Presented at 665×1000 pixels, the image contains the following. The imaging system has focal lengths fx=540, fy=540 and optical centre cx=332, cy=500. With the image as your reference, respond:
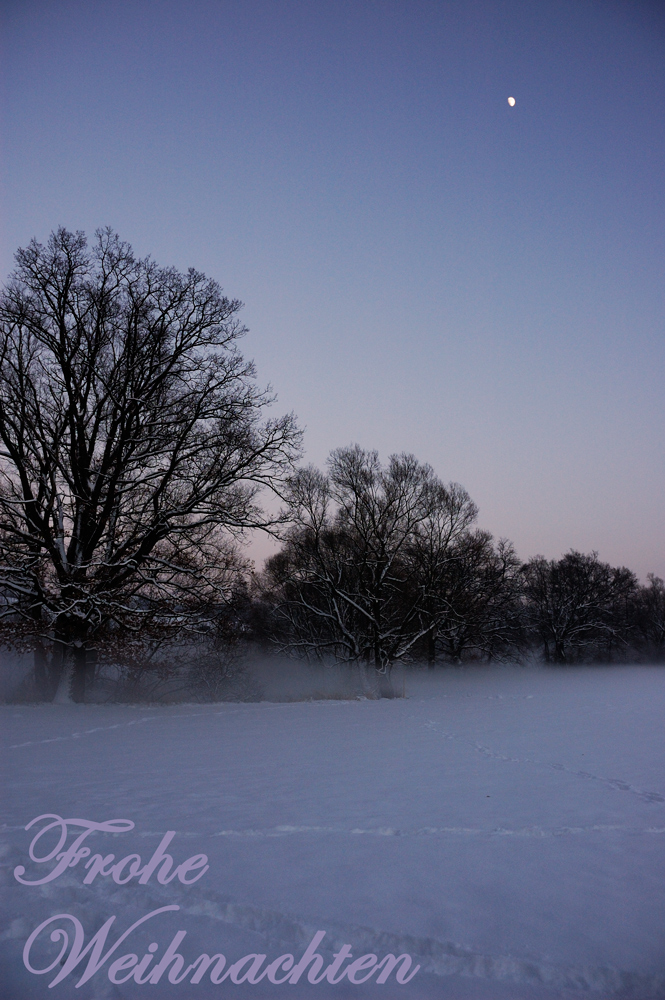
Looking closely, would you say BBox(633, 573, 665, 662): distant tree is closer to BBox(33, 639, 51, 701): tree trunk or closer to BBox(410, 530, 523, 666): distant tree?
BBox(410, 530, 523, 666): distant tree

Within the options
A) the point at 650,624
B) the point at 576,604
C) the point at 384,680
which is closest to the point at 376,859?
the point at 384,680

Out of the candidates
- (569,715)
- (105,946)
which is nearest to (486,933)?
(105,946)

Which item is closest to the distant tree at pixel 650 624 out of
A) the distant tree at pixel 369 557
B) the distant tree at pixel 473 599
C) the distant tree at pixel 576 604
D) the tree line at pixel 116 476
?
the distant tree at pixel 576 604

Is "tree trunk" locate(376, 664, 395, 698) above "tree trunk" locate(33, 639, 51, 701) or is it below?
below

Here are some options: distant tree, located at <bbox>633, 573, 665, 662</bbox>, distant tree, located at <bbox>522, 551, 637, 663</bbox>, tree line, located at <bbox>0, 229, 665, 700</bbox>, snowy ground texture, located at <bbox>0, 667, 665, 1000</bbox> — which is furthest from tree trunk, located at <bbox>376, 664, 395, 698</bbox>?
distant tree, located at <bbox>633, 573, 665, 662</bbox>

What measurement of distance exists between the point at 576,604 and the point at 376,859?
47284 millimetres

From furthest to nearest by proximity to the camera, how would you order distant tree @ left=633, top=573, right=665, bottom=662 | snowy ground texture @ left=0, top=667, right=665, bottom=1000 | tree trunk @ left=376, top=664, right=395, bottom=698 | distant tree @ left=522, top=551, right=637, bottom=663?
1. distant tree @ left=633, top=573, right=665, bottom=662
2. distant tree @ left=522, top=551, right=637, bottom=663
3. tree trunk @ left=376, top=664, right=395, bottom=698
4. snowy ground texture @ left=0, top=667, right=665, bottom=1000

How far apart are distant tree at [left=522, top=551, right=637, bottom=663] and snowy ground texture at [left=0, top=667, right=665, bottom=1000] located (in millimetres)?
41310

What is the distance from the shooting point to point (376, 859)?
392 centimetres

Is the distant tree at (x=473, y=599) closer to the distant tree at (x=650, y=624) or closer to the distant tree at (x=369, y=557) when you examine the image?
the distant tree at (x=369, y=557)

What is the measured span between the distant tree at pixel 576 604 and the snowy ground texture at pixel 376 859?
41.3 meters

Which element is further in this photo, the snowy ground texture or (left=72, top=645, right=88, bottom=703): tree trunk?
(left=72, top=645, right=88, bottom=703): tree trunk

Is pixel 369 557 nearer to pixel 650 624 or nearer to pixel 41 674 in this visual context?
pixel 41 674

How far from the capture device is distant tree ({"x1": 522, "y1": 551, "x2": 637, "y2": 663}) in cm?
4606
